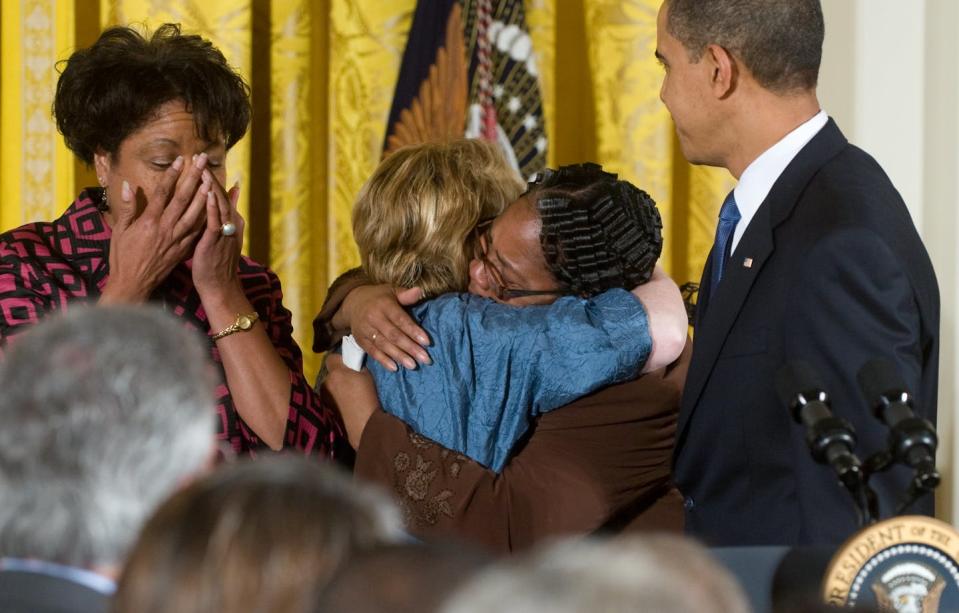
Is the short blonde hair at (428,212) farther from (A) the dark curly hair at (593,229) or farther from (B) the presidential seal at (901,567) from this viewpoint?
(B) the presidential seal at (901,567)

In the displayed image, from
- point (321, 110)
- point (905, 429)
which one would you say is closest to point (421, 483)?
point (905, 429)

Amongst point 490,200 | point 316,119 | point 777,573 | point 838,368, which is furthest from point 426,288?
point 316,119

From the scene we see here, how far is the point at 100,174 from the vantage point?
2.50 meters

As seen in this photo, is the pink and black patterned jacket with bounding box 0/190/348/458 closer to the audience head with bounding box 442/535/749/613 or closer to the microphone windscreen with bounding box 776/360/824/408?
the microphone windscreen with bounding box 776/360/824/408

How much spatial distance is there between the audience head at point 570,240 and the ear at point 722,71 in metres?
0.23

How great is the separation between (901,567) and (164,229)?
1.42 metres

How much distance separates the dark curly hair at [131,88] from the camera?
8.01 feet

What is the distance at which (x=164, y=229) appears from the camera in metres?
2.41

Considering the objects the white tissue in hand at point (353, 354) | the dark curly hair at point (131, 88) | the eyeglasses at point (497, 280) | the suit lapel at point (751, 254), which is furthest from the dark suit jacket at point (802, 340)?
the dark curly hair at point (131, 88)

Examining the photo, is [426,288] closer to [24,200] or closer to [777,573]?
[777,573]

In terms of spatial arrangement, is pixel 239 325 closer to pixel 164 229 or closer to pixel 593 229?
pixel 164 229

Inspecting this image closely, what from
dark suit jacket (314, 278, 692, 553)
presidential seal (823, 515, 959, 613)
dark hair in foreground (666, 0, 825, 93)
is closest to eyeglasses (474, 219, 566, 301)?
dark suit jacket (314, 278, 692, 553)

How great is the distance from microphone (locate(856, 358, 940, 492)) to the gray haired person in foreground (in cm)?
73

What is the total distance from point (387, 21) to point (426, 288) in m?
1.60
